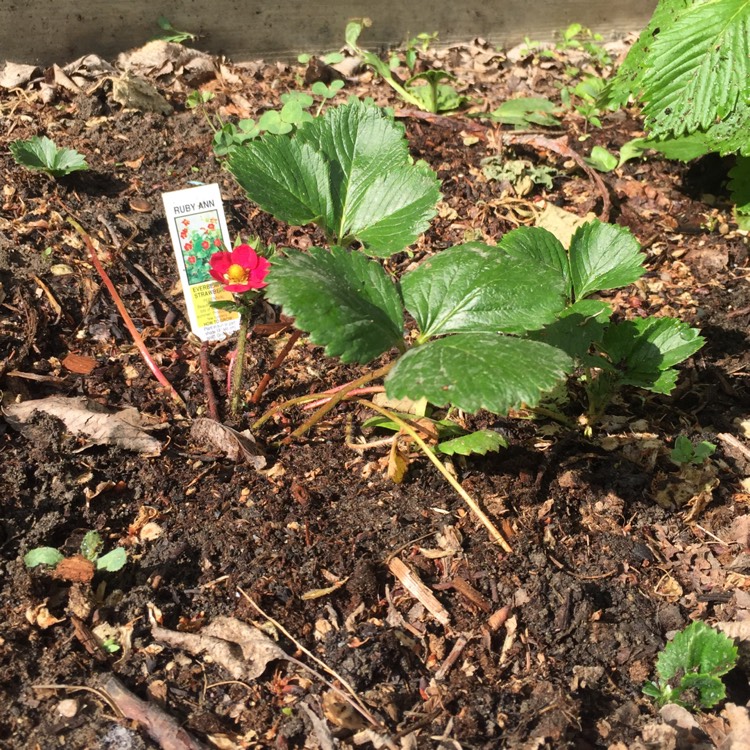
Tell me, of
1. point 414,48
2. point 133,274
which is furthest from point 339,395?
point 414,48

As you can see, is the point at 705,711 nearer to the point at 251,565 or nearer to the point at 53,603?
the point at 251,565

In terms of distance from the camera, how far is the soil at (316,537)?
57.9 inches

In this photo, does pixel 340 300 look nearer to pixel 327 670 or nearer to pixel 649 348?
pixel 327 670

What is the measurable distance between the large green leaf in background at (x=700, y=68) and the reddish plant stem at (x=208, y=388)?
1.49 meters

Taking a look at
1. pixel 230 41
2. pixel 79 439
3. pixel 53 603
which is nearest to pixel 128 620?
pixel 53 603

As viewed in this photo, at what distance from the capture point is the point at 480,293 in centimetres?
159

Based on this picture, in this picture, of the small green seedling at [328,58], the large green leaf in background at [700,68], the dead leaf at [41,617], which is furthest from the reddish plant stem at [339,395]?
the small green seedling at [328,58]

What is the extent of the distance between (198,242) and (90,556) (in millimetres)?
864

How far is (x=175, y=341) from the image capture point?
87.7 inches

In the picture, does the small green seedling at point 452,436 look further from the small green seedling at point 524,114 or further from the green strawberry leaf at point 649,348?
A: the small green seedling at point 524,114

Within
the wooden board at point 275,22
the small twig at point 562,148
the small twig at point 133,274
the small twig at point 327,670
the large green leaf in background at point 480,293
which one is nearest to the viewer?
the small twig at point 327,670

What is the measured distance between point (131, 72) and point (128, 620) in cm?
223

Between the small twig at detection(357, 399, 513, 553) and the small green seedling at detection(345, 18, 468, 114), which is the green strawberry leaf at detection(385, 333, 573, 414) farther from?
the small green seedling at detection(345, 18, 468, 114)

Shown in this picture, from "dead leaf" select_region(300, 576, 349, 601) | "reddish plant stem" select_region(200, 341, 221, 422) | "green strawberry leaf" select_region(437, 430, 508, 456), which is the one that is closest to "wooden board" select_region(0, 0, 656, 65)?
"reddish plant stem" select_region(200, 341, 221, 422)
